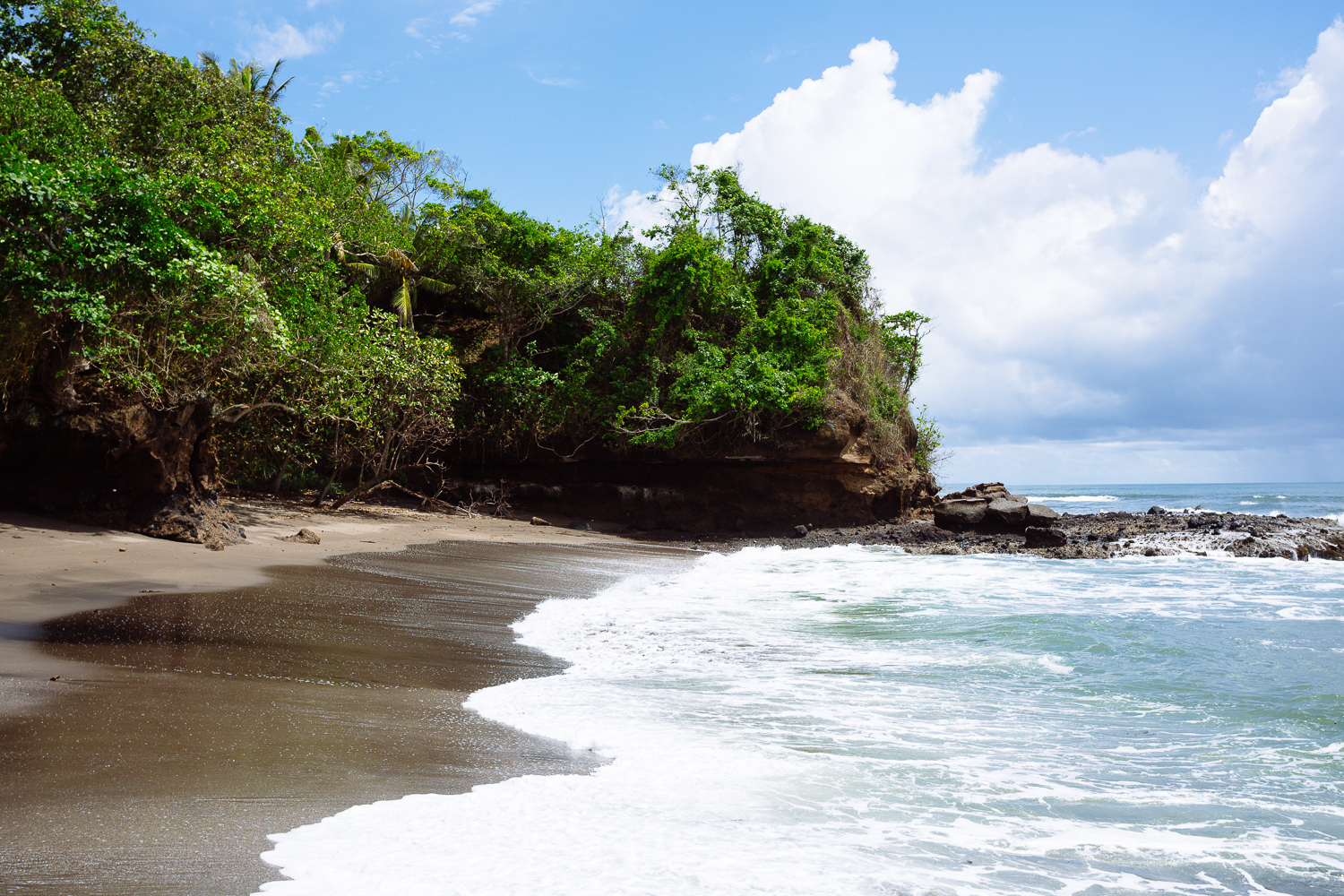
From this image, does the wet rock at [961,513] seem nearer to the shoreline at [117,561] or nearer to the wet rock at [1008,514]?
the wet rock at [1008,514]

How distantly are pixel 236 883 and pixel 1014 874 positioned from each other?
2.70 metres

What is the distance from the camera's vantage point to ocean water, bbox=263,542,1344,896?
2.80m

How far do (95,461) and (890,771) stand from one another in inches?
447

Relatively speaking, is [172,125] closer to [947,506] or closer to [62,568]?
[62,568]

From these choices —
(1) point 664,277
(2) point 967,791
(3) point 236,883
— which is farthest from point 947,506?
(3) point 236,883

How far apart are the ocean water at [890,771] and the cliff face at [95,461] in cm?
628

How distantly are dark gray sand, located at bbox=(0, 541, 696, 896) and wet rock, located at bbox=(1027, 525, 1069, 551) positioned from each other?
15306mm

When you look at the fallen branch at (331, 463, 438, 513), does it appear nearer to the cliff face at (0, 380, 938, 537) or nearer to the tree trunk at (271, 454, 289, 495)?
the tree trunk at (271, 454, 289, 495)

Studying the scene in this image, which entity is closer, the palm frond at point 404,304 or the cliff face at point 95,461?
the cliff face at point 95,461

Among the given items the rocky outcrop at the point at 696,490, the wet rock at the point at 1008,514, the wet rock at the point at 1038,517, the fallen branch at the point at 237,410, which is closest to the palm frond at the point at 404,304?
the rocky outcrop at the point at 696,490

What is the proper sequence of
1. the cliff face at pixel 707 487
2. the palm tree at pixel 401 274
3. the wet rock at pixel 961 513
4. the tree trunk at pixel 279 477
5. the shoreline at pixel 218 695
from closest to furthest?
the shoreline at pixel 218 695 < the tree trunk at pixel 279 477 < the palm tree at pixel 401 274 < the wet rock at pixel 961 513 < the cliff face at pixel 707 487

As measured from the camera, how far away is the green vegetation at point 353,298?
31.4 ft

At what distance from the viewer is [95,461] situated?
1067cm

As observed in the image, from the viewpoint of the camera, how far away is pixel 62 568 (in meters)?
7.70
